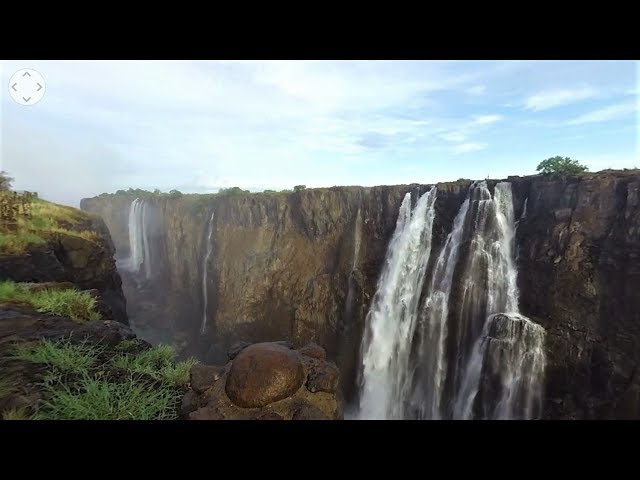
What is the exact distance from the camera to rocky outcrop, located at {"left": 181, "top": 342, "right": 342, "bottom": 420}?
132 inches

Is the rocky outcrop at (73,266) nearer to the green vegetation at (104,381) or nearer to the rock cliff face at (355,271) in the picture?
the green vegetation at (104,381)

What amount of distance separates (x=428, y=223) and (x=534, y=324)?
6.70 metres

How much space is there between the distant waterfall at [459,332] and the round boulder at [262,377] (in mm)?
12562

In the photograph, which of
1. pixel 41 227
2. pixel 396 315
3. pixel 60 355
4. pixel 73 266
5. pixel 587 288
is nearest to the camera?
pixel 60 355

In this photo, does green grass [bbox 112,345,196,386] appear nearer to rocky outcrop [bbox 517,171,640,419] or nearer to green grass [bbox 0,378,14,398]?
green grass [bbox 0,378,14,398]

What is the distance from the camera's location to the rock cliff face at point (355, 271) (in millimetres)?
12289

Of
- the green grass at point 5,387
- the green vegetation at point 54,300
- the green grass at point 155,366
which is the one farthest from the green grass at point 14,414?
the green vegetation at point 54,300

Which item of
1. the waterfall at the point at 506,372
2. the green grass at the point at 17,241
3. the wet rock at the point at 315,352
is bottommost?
the waterfall at the point at 506,372

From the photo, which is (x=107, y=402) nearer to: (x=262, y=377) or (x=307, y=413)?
(x=262, y=377)

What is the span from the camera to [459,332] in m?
15.0

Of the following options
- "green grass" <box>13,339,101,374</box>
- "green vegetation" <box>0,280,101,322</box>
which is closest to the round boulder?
"green grass" <box>13,339,101,374</box>

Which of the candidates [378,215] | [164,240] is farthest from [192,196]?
[378,215]

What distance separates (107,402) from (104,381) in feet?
2.06

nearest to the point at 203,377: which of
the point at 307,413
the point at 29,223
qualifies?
the point at 307,413
